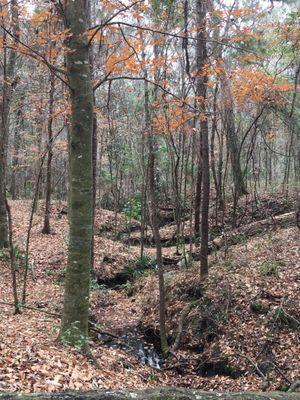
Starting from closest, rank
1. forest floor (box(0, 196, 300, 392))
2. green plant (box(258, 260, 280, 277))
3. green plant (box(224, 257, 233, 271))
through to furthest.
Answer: forest floor (box(0, 196, 300, 392))
green plant (box(258, 260, 280, 277))
green plant (box(224, 257, 233, 271))

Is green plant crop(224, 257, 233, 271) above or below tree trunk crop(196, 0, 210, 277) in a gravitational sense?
below

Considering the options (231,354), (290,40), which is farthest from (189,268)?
(290,40)

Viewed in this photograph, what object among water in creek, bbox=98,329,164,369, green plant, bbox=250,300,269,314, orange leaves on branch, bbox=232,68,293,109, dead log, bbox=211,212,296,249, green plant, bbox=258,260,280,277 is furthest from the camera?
dead log, bbox=211,212,296,249

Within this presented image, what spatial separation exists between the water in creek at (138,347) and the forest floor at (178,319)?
6 centimetres

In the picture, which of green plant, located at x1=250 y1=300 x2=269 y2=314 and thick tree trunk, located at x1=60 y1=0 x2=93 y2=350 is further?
green plant, located at x1=250 y1=300 x2=269 y2=314

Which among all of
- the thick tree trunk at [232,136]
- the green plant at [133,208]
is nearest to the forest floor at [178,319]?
the thick tree trunk at [232,136]

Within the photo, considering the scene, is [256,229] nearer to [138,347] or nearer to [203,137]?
[203,137]

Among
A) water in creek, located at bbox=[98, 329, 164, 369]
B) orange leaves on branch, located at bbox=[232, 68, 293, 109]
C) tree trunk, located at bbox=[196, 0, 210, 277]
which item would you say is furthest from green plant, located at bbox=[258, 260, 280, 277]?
orange leaves on branch, located at bbox=[232, 68, 293, 109]

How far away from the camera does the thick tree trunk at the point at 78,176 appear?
17.6 feet

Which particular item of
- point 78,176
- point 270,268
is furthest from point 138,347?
point 78,176

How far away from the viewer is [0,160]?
7.61 m

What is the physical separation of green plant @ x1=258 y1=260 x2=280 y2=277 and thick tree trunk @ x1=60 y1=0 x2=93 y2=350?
5025mm

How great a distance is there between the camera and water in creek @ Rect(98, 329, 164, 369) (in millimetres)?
7738

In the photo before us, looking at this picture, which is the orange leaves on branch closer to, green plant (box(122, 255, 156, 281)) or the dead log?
the dead log
